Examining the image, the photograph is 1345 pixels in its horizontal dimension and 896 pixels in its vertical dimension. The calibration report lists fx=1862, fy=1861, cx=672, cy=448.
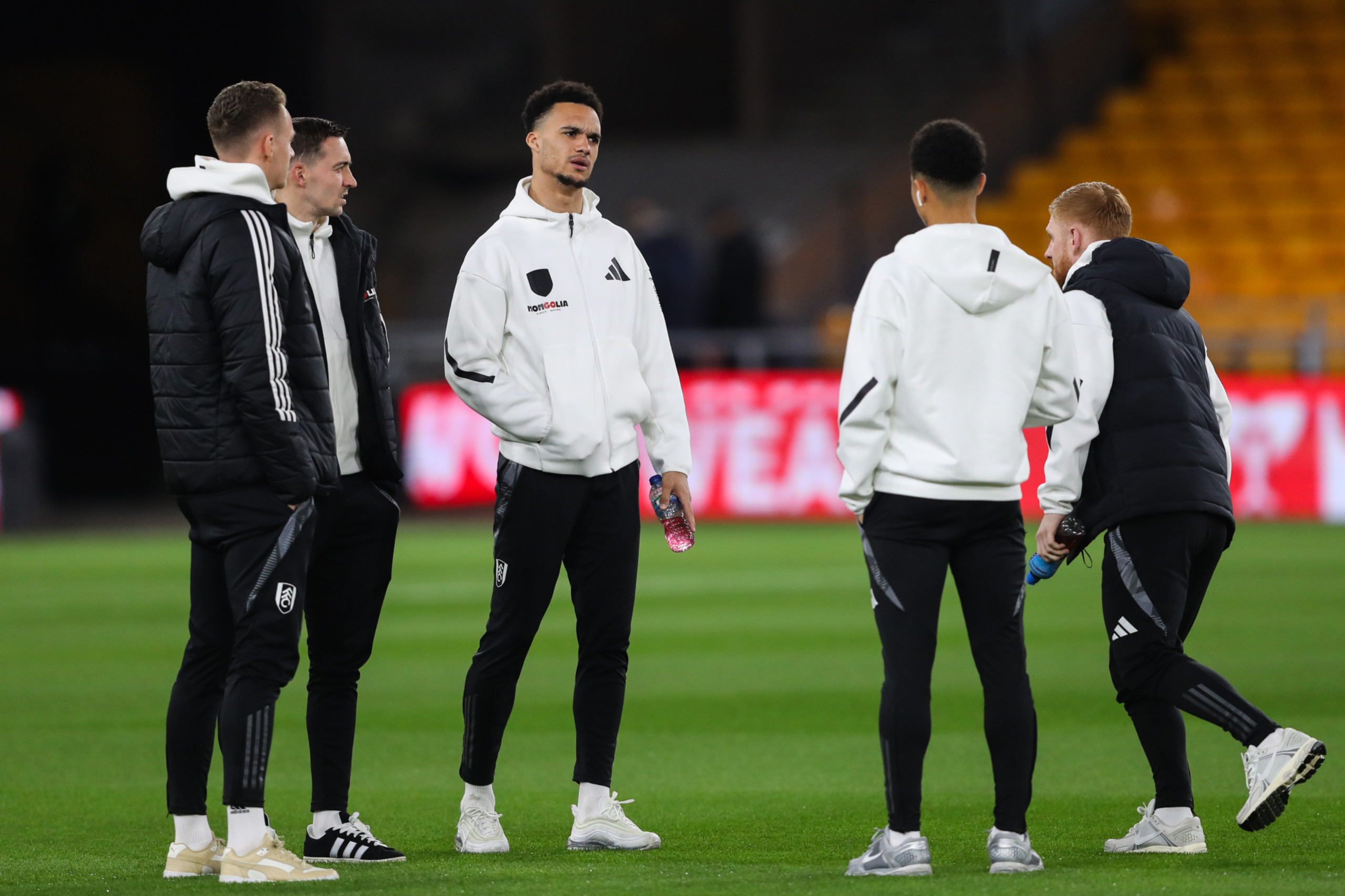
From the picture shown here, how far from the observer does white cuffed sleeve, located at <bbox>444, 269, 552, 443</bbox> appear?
5.50 meters

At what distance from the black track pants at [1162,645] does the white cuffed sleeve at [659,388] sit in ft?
4.36

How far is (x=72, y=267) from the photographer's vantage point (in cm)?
2316

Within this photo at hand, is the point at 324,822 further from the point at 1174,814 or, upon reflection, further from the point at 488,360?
the point at 1174,814

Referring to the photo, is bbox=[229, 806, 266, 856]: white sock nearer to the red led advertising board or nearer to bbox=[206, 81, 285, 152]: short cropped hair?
bbox=[206, 81, 285, 152]: short cropped hair

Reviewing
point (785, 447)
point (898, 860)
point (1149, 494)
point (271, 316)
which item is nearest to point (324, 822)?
point (271, 316)

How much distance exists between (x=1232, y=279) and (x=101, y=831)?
17191 mm

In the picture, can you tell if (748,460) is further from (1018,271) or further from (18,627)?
(1018,271)

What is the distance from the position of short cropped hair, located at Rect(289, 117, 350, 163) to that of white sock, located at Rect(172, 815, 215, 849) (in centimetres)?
192

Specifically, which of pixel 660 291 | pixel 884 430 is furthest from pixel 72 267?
Answer: pixel 884 430

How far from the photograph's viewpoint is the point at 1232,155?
22484 millimetres

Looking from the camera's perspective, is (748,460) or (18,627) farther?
(748,460)

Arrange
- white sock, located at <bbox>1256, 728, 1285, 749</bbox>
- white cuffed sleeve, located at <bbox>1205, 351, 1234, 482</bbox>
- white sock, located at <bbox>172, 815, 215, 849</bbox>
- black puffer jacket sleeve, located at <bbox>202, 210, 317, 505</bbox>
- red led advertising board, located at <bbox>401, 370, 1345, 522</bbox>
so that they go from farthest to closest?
red led advertising board, located at <bbox>401, 370, 1345, 522</bbox>, white cuffed sleeve, located at <bbox>1205, 351, 1234, 482</bbox>, white sock, located at <bbox>172, 815, 215, 849</bbox>, white sock, located at <bbox>1256, 728, 1285, 749</bbox>, black puffer jacket sleeve, located at <bbox>202, 210, 317, 505</bbox>

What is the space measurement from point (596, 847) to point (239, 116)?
92.5 inches

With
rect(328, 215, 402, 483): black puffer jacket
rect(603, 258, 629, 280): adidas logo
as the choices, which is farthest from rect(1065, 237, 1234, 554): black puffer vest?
rect(328, 215, 402, 483): black puffer jacket
